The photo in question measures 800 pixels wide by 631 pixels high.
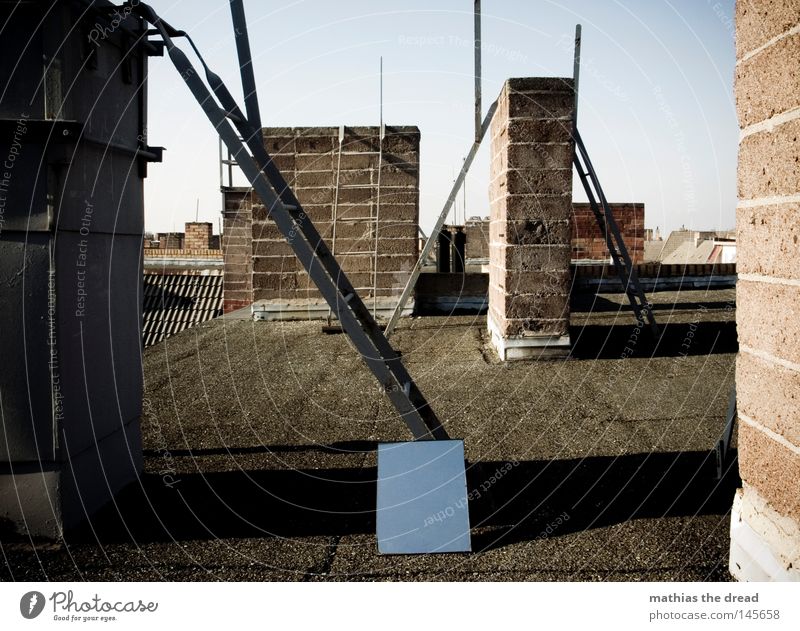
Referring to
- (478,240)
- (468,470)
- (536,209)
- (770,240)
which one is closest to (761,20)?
(770,240)

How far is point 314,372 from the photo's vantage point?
22.2 feet

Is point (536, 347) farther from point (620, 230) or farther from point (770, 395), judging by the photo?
point (620, 230)

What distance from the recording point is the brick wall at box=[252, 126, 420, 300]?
32.9 ft

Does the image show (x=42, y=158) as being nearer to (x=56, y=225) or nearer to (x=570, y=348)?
(x=56, y=225)

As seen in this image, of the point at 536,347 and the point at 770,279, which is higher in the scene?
the point at 770,279

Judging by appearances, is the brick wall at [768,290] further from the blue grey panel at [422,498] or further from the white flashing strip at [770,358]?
the blue grey panel at [422,498]

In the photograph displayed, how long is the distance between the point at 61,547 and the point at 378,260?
24.2 feet

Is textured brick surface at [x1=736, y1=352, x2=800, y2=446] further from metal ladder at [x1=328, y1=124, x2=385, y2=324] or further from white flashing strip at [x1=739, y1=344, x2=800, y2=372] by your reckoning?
metal ladder at [x1=328, y1=124, x2=385, y2=324]

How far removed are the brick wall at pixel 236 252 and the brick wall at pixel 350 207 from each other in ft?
8.64

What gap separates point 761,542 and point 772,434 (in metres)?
0.40

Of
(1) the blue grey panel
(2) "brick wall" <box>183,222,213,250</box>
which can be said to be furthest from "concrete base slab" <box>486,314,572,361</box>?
(2) "brick wall" <box>183,222,213,250</box>

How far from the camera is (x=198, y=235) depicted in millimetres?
24797

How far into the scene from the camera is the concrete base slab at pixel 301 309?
10133 millimetres

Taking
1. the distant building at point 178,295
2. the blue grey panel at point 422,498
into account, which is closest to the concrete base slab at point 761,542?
the blue grey panel at point 422,498
